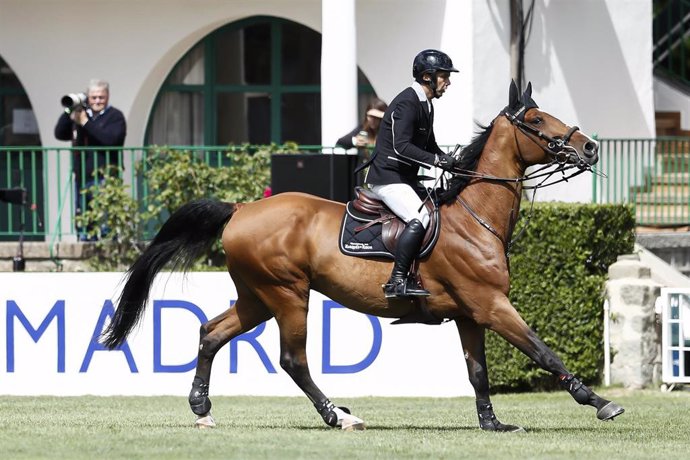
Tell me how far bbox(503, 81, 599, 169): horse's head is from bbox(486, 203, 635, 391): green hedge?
4.47 metres

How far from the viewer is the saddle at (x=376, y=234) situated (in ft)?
33.7

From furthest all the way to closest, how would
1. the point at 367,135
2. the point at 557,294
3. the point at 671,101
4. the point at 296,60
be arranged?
1. the point at 671,101
2. the point at 296,60
3. the point at 367,135
4. the point at 557,294

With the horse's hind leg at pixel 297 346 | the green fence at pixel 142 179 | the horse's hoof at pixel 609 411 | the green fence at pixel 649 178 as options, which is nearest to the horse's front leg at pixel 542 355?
the horse's hoof at pixel 609 411

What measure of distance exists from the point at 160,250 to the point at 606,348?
5.77 metres

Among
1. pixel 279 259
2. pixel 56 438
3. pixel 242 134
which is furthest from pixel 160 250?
pixel 242 134

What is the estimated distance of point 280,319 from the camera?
34.3ft

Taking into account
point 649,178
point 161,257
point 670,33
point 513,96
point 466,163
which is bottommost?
point 161,257

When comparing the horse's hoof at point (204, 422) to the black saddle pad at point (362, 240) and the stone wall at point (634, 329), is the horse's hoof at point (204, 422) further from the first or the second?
the stone wall at point (634, 329)

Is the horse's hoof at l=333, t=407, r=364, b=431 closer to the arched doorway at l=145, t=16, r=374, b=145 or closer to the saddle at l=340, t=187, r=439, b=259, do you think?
the saddle at l=340, t=187, r=439, b=259

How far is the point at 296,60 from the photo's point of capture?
20219 mm

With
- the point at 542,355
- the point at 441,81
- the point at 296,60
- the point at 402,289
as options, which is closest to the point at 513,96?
the point at 441,81

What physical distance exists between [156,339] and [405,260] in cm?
484

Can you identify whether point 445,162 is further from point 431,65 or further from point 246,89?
point 246,89

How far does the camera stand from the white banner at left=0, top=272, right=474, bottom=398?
46.9ft
